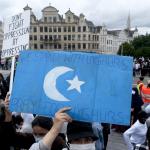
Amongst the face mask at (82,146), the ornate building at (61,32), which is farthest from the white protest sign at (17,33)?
the ornate building at (61,32)

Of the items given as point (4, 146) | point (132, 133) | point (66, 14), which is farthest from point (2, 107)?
point (66, 14)

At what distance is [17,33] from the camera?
603 cm

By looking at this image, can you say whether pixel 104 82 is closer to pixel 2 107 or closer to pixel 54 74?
pixel 54 74

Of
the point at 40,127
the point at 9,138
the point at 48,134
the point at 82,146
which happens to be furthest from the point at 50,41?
the point at 48,134

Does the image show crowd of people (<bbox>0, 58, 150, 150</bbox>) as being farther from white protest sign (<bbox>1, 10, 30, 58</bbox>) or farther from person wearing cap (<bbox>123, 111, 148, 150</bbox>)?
person wearing cap (<bbox>123, 111, 148, 150</bbox>)

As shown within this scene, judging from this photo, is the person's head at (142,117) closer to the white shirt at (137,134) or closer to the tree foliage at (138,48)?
the white shirt at (137,134)

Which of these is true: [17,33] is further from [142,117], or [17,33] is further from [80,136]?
[80,136]

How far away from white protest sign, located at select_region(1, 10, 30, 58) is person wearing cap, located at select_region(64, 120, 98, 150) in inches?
90.6

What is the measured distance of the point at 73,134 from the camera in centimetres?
360

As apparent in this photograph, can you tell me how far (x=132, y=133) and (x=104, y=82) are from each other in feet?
12.5

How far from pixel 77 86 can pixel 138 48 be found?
319ft

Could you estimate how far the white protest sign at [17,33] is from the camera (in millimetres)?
5809

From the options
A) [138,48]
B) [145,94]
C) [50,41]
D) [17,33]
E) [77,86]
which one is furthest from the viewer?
[50,41]

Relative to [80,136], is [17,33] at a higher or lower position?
higher
